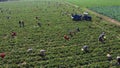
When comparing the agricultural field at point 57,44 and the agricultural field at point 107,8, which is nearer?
the agricultural field at point 57,44

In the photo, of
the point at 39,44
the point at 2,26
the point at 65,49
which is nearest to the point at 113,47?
the point at 65,49

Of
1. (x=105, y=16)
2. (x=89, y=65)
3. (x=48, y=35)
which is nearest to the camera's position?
(x=89, y=65)

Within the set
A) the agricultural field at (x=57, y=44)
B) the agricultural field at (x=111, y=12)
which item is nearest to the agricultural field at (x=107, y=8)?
the agricultural field at (x=111, y=12)

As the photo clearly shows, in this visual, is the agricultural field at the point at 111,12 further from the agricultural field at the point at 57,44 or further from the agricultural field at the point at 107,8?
the agricultural field at the point at 57,44

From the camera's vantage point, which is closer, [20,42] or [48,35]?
[20,42]

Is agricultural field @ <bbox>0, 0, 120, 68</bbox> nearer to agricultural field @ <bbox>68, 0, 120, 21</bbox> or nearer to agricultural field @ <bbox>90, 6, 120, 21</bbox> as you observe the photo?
agricultural field @ <bbox>90, 6, 120, 21</bbox>

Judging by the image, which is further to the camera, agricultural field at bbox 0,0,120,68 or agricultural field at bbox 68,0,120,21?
agricultural field at bbox 68,0,120,21

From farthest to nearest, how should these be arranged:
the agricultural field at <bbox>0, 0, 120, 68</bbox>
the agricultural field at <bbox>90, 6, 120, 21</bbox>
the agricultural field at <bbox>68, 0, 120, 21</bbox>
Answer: the agricultural field at <bbox>68, 0, 120, 21</bbox> < the agricultural field at <bbox>90, 6, 120, 21</bbox> < the agricultural field at <bbox>0, 0, 120, 68</bbox>

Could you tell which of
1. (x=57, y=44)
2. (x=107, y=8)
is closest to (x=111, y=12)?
(x=107, y=8)

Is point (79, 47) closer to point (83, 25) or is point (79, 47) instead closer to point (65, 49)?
point (65, 49)

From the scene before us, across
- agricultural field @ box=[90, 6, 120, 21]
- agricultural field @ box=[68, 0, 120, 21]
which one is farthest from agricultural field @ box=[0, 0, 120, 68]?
agricultural field @ box=[68, 0, 120, 21]

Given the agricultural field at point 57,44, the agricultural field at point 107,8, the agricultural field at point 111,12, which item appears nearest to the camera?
the agricultural field at point 57,44
